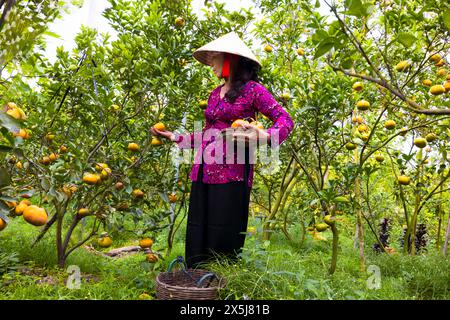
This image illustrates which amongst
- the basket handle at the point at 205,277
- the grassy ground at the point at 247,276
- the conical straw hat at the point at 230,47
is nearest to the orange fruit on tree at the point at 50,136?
the grassy ground at the point at 247,276

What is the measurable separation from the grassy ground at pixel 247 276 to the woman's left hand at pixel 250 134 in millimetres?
558

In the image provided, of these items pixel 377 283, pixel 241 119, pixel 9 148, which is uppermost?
pixel 241 119

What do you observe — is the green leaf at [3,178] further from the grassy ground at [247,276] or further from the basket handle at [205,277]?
the basket handle at [205,277]

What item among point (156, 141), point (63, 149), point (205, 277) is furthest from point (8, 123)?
point (63, 149)

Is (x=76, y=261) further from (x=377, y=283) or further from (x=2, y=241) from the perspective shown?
(x=377, y=283)

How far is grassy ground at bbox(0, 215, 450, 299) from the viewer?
1915 millimetres

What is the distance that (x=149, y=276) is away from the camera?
2.48 metres

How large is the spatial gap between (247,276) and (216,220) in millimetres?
375

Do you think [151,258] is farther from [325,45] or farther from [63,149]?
[325,45]

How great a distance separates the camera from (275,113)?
83.8 inches

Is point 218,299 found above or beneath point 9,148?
beneath

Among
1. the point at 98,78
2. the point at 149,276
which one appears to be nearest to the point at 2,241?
the point at 149,276

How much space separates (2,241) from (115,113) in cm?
124

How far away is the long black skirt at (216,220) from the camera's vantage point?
7.11 feet
